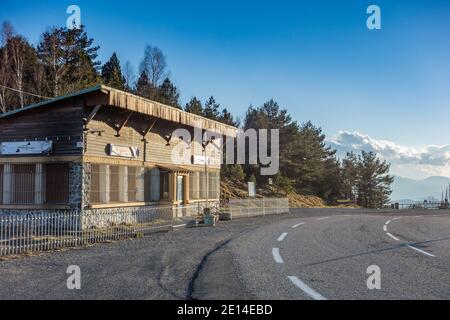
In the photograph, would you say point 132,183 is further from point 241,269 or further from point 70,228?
point 241,269

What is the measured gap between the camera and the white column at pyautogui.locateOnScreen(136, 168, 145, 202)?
Answer: 74.4 ft

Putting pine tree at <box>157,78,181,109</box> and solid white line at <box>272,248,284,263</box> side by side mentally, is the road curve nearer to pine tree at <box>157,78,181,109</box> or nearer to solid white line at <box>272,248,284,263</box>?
solid white line at <box>272,248,284,263</box>

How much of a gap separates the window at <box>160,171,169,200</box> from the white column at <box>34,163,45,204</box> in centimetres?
710

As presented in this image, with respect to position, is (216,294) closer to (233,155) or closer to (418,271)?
(418,271)

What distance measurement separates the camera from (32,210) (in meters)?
19.1

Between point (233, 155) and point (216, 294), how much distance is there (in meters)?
47.8

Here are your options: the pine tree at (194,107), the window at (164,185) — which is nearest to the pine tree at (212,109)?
the pine tree at (194,107)

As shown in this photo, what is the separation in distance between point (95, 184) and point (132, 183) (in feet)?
9.41

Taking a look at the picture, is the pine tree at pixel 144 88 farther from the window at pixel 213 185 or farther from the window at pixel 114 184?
the window at pixel 114 184

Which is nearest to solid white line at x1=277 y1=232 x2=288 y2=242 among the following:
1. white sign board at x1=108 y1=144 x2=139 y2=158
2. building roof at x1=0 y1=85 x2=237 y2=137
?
white sign board at x1=108 y1=144 x2=139 y2=158

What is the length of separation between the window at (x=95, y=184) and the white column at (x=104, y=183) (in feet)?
0.68

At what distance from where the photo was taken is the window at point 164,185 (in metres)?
24.8

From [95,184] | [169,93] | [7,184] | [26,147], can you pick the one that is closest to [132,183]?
[95,184]
